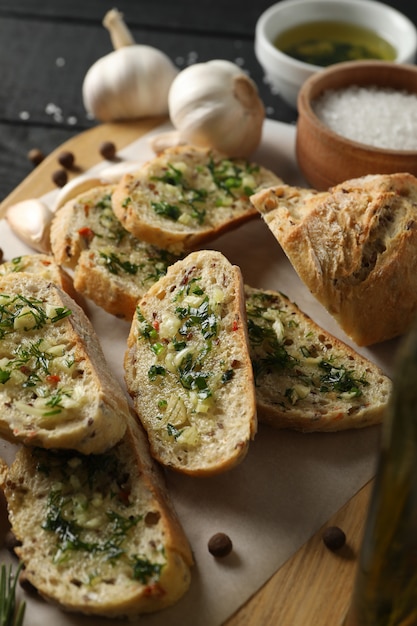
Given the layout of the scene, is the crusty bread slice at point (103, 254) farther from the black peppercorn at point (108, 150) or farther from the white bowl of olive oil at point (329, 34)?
the white bowl of olive oil at point (329, 34)

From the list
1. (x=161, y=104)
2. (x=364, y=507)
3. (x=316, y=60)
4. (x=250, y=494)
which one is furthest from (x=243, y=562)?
(x=316, y=60)

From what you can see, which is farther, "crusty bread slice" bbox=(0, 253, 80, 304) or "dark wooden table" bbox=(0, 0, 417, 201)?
"dark wooden table" bbox=(0, 0, 417, 201)

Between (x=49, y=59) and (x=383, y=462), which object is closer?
(x=383, y=462)

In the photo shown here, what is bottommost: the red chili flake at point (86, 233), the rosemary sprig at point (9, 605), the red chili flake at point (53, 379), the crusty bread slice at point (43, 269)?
the rosemary sprig at point (9, 605)

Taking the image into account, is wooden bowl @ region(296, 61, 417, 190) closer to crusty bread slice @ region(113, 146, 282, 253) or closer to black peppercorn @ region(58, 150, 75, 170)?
crusty bread slice @ region(113, 146, 282, 253)

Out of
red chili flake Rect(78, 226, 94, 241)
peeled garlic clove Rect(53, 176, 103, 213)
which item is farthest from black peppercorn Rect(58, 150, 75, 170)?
red chili flake Rect(78, 226, 94, 241)

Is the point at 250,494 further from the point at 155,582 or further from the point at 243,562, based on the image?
the point at 155,582

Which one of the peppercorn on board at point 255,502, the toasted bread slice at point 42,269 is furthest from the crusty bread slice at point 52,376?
the peppercorn on board at point 255,502
